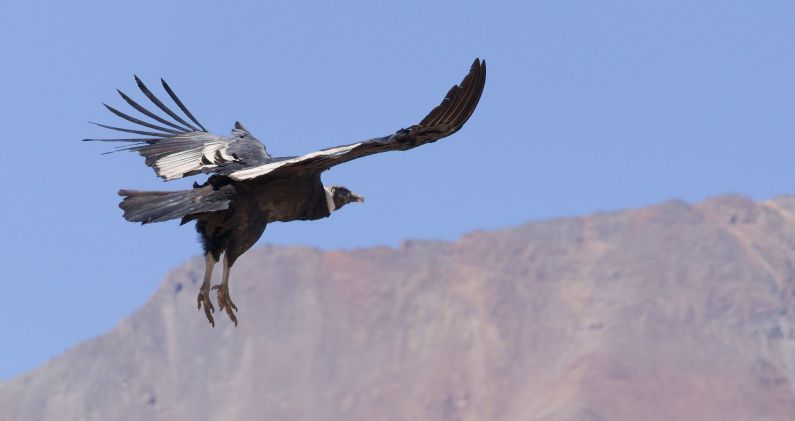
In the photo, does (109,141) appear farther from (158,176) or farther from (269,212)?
(269,212)

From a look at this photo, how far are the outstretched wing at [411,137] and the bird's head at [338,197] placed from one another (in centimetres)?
126

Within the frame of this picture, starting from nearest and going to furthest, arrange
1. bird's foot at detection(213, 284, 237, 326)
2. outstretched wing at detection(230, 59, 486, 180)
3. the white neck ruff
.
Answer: outstretched wing at detection(230, 59, 486, 180) → bird's foot at detection(213, 284, 237, 326) → the white neck ruff

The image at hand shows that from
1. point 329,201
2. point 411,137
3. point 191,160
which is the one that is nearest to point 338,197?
point 329,201

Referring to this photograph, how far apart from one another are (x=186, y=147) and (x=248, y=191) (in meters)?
3.27

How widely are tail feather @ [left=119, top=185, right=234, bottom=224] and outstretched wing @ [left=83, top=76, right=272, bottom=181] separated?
0.52 meters

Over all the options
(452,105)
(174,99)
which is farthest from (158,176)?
(452,105)

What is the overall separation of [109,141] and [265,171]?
12.9 ft

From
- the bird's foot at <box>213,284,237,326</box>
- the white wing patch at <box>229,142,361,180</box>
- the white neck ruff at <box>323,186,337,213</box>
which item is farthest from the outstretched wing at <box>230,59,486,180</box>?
the bird's foot at <box>213,284,237,326</box>

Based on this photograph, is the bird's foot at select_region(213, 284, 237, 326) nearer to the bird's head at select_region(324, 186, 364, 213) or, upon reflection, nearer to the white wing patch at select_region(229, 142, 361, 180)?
the white wing patch at select_region(229, 142, 361, 180)

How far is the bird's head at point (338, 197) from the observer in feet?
72.5

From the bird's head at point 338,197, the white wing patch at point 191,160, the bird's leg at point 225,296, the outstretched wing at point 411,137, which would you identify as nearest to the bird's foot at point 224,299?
the bird's leg at point 225,296

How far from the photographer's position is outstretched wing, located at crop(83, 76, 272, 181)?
21984 millimetres

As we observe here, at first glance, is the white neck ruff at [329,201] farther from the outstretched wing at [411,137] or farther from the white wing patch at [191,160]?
the white wing patch at [191,160]

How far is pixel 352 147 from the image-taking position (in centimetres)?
1914
